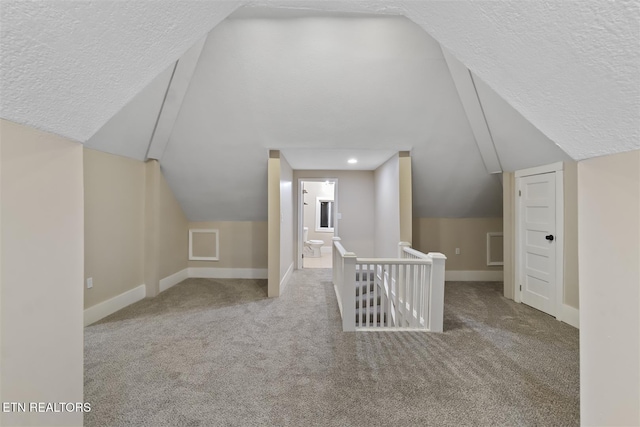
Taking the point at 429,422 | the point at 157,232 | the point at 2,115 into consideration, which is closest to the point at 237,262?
the point at 157,232

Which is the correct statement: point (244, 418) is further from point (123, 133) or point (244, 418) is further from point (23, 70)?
point (123, 133)

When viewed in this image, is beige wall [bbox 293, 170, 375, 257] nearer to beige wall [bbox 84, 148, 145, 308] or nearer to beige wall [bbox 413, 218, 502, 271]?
beige wall [bbox 413, 218, 502, 271]

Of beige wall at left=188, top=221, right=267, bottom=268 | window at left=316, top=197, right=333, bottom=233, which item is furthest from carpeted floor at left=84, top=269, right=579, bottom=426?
window at left=316, top=197, right=333, bottom=233

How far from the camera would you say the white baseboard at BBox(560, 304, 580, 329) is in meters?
2.96

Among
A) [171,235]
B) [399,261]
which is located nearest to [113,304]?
[171,235]

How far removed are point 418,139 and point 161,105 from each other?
3194 mm

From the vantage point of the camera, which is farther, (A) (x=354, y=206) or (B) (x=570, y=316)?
(A) (x=354, y=206)

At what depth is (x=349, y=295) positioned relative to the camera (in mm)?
2857

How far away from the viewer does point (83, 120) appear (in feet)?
3.31

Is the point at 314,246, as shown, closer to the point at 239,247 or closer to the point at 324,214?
the point at 324,214

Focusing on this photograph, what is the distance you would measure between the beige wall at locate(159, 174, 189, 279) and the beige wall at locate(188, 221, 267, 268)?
390 mm

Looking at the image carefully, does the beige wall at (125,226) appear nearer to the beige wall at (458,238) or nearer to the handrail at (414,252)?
Result: the handrail at (414,252)

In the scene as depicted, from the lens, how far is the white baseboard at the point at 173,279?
4.25 m

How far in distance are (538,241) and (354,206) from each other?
3.07m
